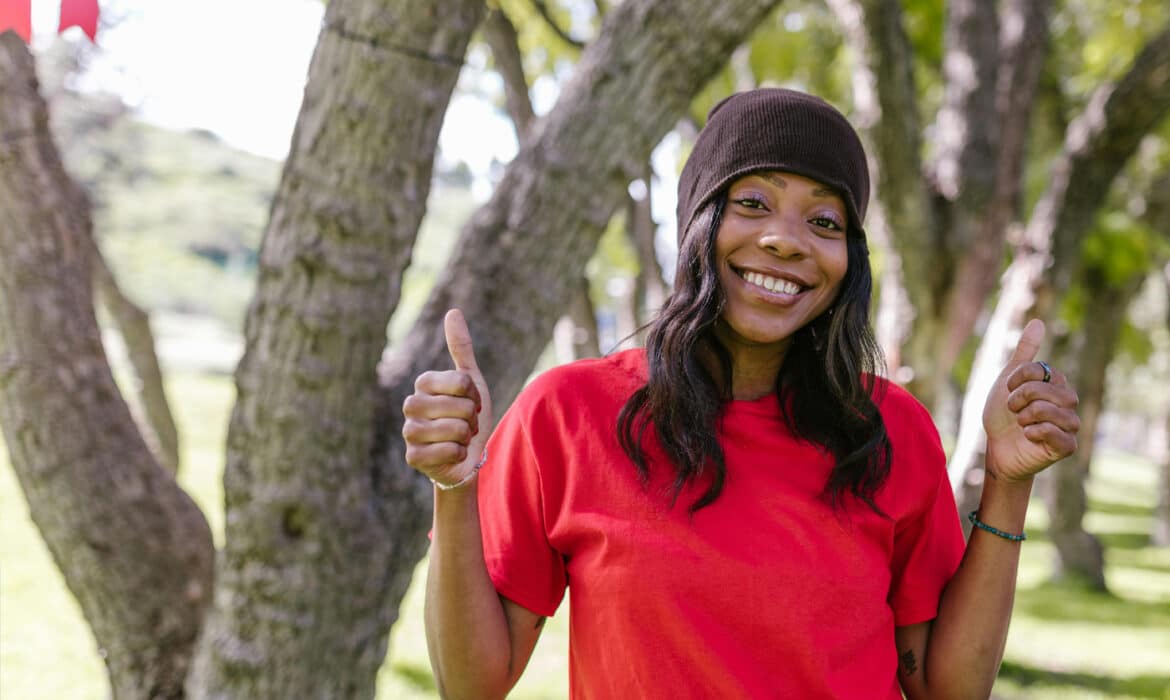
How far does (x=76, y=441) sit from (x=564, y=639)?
18.0 ft

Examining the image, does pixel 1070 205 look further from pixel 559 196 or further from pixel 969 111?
pixel 559 196

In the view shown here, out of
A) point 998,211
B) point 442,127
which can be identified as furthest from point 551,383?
point 998,211

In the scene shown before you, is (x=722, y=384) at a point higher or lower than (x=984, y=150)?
lower

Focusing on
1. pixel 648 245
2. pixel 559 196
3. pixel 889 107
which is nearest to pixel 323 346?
pixel 559 196

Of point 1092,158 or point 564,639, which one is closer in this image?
point 1092,158

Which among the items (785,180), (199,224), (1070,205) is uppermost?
(199,224)

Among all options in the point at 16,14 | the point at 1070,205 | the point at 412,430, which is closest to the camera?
the point at 412,430

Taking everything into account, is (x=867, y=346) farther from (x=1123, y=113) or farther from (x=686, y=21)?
(x=1123, y=113)

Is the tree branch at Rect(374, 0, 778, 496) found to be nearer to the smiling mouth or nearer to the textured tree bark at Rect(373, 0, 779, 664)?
the textured tree bark at Rect(373, 0, 779, 664)

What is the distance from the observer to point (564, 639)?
303 inches

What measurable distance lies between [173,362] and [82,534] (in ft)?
113

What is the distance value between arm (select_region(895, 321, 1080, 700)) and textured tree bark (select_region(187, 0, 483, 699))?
4.49 ft

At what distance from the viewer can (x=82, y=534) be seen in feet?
8.72

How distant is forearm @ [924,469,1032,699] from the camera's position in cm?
177
